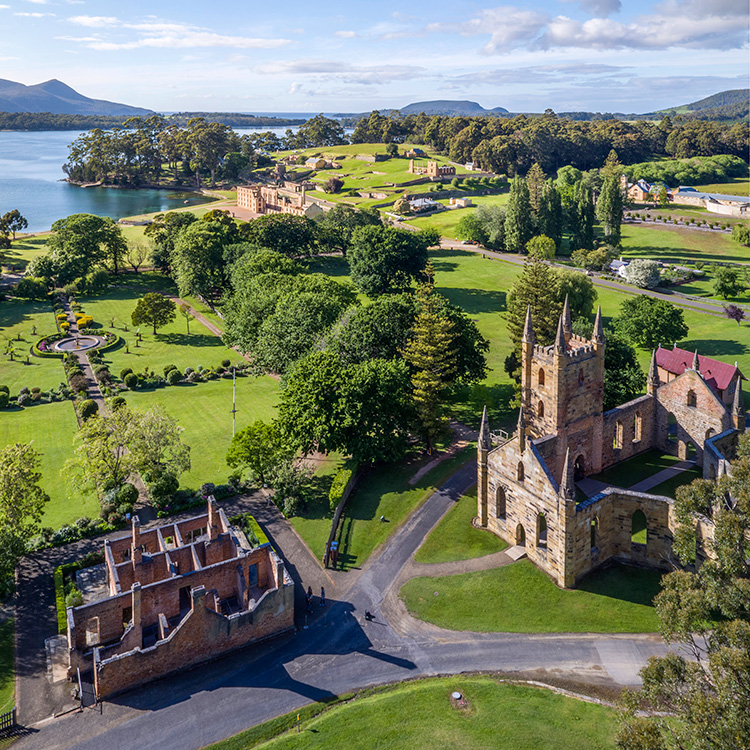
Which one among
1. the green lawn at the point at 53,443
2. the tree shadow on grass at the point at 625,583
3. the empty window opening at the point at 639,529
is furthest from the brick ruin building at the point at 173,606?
the empty window opening at the point at 639,529

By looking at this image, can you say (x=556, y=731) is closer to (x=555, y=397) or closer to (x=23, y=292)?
(x=555, y=397)

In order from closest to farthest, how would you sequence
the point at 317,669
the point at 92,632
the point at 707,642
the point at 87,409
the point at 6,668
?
the point at 707,642
the point at 6,668
the point at 317,669
the point at 92,632
the point at 87,409

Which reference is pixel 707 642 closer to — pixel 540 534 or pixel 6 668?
pixel 540 534

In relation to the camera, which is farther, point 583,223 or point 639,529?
point 583,223


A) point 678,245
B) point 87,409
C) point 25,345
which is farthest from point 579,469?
point 678,245

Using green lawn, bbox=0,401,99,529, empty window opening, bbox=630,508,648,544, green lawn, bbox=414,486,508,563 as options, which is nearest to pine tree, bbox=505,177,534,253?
green lawn, bbox=0,401,99,529

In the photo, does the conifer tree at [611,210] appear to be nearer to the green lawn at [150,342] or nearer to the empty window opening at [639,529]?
the green lawn at [150,342]

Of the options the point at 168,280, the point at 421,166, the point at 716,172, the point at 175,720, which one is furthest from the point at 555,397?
the point at 716,172
